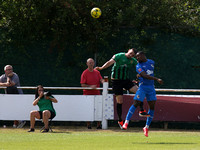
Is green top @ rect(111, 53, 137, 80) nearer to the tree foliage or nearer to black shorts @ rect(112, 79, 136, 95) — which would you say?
black shorts @ rect(112, 79, 136, 95)

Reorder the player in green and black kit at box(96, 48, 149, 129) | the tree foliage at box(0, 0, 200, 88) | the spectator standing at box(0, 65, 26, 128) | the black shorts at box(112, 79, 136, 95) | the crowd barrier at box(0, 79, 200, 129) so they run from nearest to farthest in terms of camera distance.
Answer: the player in green and black kit at box(96, 48, 149, 129)
the black shorts at box(112, 79, 136, 95)
the crowd barrier at box(0, 79, 200, 129)
the spectator standing at box(0, 65, 26, 128)
the tree foliage at box(0, 0, 200, 88)

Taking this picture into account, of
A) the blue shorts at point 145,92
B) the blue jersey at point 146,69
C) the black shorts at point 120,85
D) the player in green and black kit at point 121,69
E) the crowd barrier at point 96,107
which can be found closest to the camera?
the blue jersey at point 146,69

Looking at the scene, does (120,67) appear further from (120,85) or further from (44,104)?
(44,104)

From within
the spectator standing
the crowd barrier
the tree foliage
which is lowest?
the crowd barrier

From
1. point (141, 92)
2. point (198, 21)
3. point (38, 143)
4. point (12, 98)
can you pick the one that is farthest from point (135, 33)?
point (38, 143)

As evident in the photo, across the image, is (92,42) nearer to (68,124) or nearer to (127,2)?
(127,2)

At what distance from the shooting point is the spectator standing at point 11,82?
51.5ft

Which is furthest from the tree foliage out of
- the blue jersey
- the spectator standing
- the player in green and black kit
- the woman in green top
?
the blue jersey

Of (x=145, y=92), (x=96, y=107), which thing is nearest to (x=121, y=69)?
(x=145, y=92)

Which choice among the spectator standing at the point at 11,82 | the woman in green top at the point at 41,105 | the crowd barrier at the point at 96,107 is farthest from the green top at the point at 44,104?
the spectator standing at the point at 11,82

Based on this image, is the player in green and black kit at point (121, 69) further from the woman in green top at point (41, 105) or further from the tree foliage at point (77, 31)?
the tree foliage at point (77, 31)

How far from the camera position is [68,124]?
1661 centimetres

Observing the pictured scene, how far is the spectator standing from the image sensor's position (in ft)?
51.5

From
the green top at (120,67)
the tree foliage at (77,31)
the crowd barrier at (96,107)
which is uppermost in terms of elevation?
the tree foliage at (77,31)
